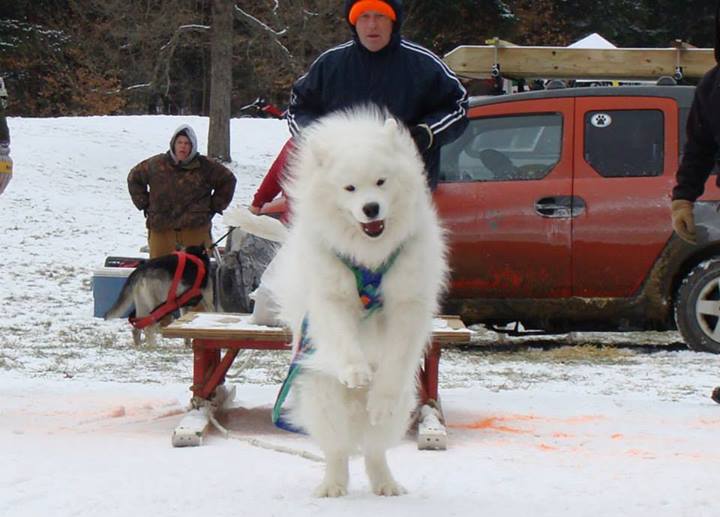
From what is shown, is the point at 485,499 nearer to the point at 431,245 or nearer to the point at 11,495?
the point at 431,245

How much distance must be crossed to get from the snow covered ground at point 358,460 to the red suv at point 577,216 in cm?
42

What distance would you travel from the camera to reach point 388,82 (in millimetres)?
4973

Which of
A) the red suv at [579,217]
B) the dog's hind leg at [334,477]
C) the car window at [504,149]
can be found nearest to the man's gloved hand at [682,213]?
the dog's hind leg at [334,477]

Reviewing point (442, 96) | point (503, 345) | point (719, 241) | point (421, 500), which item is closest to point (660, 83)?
point (719, 241)

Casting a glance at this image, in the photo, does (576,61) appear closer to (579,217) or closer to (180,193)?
(579,217)

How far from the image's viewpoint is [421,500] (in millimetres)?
4148

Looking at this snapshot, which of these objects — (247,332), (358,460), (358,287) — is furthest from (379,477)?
(247,332)

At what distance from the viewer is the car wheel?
316 inches

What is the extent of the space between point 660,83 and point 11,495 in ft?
21.7

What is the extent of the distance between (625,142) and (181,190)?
4026mm

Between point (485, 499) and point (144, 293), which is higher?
point (144, 293)

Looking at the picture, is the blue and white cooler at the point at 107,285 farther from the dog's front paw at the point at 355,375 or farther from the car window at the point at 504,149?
the dog's front paw at the point at 355,375

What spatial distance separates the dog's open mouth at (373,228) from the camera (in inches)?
156

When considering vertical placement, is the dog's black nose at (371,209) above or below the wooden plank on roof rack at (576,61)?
below
